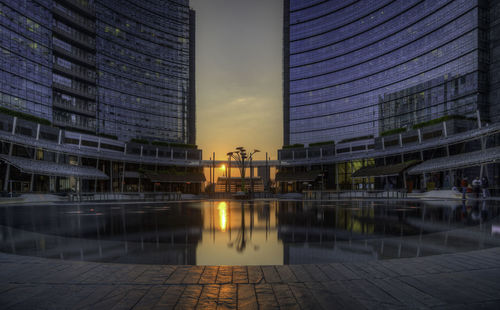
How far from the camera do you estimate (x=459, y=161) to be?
123 ft

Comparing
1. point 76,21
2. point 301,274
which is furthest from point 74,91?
point 301,274

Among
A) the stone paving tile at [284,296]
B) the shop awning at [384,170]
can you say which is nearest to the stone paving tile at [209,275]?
the stone paving tile at [284,296]

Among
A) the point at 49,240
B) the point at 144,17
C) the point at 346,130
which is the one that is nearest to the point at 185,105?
the point at 144,17

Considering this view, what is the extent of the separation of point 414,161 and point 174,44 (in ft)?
248

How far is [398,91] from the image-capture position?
70.4 m

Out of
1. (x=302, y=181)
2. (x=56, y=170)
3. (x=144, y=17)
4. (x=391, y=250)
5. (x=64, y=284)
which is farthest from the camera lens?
(x=144, y=17)

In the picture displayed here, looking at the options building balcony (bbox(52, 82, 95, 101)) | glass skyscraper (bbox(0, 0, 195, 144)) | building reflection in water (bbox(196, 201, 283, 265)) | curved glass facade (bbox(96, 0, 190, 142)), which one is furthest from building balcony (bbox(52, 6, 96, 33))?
building reflection in water (bbox(196, 201, 283, 265))

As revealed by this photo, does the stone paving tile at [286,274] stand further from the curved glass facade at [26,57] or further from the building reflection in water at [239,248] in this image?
the curved glass facade at [26,57]

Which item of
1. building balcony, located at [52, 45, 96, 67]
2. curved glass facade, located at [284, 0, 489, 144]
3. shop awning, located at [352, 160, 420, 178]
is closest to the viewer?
A: shop awning, located at [352, 160, 420, 178]

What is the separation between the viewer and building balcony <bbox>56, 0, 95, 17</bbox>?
64713 millimetres

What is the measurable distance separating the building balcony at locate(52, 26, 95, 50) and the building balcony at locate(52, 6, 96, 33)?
1753 millimetres

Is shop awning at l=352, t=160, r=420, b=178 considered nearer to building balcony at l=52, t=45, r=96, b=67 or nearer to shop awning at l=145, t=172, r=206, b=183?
shop awning at l=145, t=172, r=206, b=183

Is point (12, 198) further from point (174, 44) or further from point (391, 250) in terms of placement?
point (174, 44)

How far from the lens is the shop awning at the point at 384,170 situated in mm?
47741
